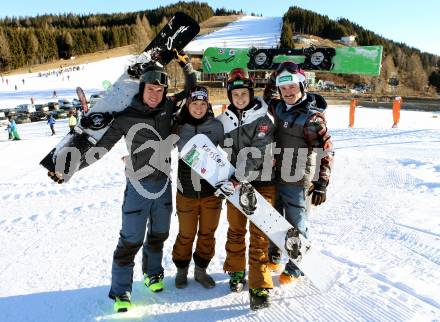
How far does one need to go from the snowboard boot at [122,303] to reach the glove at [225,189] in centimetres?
113

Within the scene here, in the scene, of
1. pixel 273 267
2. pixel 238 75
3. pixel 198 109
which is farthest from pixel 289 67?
pixel 273 267

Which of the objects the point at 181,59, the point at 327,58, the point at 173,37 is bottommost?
the point at 181,59

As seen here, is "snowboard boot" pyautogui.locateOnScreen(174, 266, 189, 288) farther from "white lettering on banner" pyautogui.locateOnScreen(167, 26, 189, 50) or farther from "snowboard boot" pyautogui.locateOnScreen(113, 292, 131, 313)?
"white lettering on banner" pyautogui.locateOnScreen(167, 26, 189, 50)

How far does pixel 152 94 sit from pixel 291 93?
1183mm

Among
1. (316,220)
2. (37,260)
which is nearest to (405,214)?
(316,220)

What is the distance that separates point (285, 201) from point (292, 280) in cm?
76

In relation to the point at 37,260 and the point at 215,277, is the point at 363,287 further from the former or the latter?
the point at 37,260

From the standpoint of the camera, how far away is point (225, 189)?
115 inches

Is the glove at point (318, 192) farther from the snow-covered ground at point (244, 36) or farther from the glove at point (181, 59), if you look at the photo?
the snow-covered ground at point (244, 36)

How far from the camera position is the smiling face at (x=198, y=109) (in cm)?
305

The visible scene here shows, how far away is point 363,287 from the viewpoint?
10.4ft

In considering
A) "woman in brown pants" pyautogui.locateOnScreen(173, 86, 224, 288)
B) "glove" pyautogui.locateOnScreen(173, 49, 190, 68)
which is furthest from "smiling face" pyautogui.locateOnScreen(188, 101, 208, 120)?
"glove" pyautogui.locateOnScreen(173, 49, 190, 68)

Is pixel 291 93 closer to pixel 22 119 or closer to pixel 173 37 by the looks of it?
pixel 173 37

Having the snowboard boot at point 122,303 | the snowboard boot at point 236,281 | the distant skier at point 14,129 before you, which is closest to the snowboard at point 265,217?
the snowboard boot at point 236,281
